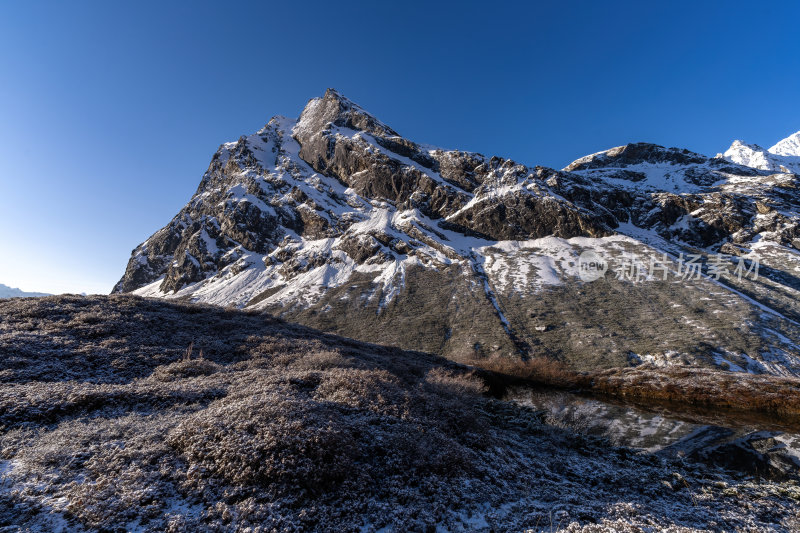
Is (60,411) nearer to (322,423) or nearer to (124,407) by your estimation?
(124,407)

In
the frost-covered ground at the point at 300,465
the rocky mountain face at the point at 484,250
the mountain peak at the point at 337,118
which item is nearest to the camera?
the frost-covered ground at the point at 300,465

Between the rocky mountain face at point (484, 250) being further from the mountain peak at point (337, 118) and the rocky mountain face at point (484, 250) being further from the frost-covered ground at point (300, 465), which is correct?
the frost-covered ground at point (300, 465)

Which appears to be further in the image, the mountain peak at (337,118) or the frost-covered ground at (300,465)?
the mountain peak at (337,118)

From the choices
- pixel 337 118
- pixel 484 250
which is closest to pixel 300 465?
pixel 484 250

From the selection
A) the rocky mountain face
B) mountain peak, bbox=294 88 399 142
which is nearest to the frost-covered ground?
the rocky mountain face

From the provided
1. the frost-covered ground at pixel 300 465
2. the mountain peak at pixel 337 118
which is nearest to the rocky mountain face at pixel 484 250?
the mountain peak at pixel 337 118

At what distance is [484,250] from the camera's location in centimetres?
10206

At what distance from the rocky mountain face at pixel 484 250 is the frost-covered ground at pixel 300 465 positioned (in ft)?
133

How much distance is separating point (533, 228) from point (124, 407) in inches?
4414

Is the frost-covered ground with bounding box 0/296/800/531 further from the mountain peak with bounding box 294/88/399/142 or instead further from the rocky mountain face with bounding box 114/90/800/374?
the mountain peak with bounding box 294/88/399/142

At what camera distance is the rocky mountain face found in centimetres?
5553

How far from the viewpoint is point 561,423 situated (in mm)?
21141

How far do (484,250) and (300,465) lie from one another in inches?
3882

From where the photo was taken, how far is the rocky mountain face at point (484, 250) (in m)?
55.5
